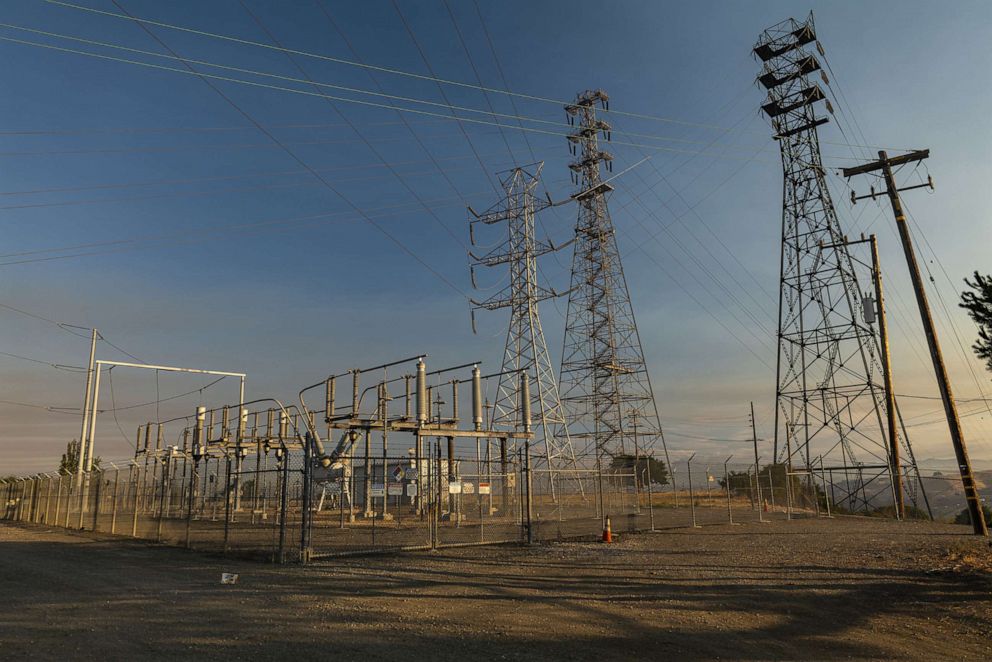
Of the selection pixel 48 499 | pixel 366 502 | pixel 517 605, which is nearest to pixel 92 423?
pixel 48 499

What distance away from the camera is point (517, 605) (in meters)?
10.4

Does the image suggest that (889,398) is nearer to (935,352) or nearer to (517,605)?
(935,352)

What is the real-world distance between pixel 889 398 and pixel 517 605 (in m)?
28.8

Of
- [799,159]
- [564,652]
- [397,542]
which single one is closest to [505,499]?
[397,542]

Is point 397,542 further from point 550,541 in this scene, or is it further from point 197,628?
point 197,628

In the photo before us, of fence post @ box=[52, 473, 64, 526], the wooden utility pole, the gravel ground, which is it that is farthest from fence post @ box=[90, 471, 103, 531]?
the wooden utility pole

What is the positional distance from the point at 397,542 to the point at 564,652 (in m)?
13.1

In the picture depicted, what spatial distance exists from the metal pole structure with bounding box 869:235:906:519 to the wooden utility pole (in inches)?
421

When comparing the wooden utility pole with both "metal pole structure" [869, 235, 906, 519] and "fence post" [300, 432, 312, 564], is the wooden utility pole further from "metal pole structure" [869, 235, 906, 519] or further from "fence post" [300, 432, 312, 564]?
"fence post" [300, 432, 312, 564]

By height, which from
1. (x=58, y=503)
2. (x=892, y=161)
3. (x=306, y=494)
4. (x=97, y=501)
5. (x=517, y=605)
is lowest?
(x=517, y=605)

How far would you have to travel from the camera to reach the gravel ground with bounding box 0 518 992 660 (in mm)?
7965

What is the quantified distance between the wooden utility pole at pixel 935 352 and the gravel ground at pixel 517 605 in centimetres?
411

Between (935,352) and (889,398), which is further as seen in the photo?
(889,398)

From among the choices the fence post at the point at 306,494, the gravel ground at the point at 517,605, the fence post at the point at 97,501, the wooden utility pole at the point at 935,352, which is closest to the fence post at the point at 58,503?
the fence post at the point at 97,501
